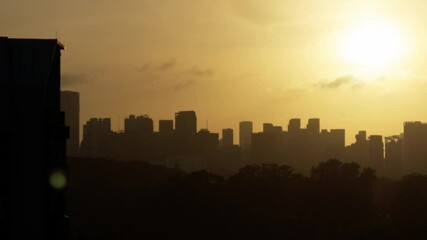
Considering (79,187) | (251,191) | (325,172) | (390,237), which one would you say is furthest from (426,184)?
(79,187)

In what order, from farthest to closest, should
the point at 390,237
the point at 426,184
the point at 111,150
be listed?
the point at 111,150, the point at 426,184, the point at 390,237

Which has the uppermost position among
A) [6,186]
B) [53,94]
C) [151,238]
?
[53,94]

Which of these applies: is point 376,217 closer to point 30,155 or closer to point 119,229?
point 119,229

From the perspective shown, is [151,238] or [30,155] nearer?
[30,155]

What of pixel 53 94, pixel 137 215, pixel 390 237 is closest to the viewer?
pixel 53 94

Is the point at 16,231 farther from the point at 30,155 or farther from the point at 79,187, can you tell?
the point at 79,187

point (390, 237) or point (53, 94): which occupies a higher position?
point (53, 94)
